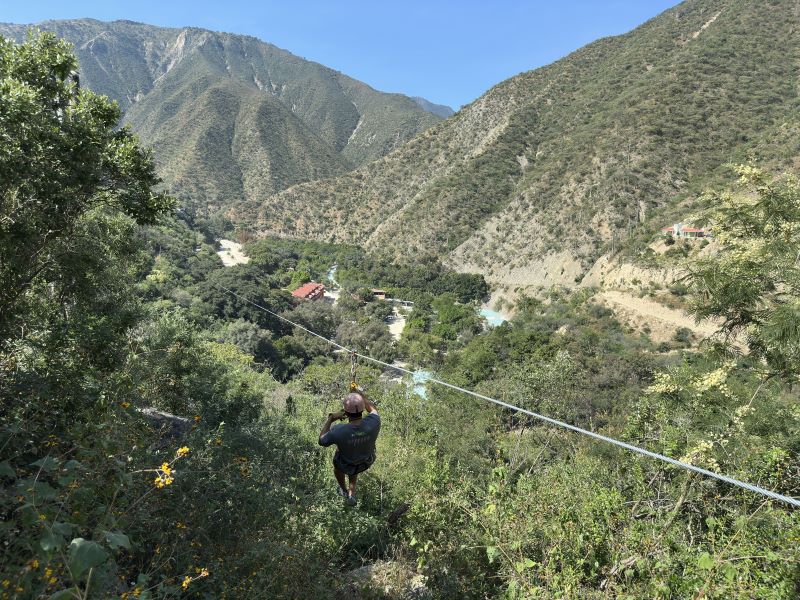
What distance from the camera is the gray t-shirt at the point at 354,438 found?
4906mm

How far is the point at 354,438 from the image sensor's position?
494cm

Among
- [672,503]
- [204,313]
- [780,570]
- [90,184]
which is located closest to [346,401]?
[780,570]

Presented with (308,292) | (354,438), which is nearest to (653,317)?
(354,438)

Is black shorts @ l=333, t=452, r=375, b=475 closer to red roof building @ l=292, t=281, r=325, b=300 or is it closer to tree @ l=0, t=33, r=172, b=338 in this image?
tree @ l=0, t=33, r=172, b=338

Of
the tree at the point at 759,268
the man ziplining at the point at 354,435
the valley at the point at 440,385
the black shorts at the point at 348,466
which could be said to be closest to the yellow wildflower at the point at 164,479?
the valley at the point at 440,385

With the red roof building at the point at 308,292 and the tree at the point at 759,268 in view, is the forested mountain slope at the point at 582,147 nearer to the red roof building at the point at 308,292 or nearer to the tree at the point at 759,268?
the red roof building at the point at 308,292

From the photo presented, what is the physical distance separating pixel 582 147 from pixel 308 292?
5111 centimetres

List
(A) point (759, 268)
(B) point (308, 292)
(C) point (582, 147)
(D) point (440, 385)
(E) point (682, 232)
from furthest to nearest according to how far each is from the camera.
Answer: (C) point (582, 147) < (B) point (308, 292) < (E) point (682, 232) < (D) point (440, 385) < (A) point (759, 268)

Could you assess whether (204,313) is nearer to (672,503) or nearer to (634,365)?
(634,365)

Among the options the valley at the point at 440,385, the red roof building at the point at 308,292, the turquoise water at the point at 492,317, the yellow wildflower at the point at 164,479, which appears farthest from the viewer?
the red roof building at the point at 308,292

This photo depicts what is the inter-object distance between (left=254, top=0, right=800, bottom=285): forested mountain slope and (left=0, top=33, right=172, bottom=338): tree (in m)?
57.7

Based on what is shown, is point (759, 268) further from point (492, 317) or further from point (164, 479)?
point (492, 317)

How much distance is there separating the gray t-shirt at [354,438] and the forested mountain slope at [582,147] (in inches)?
2270

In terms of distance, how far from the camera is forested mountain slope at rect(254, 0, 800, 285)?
5909cm
